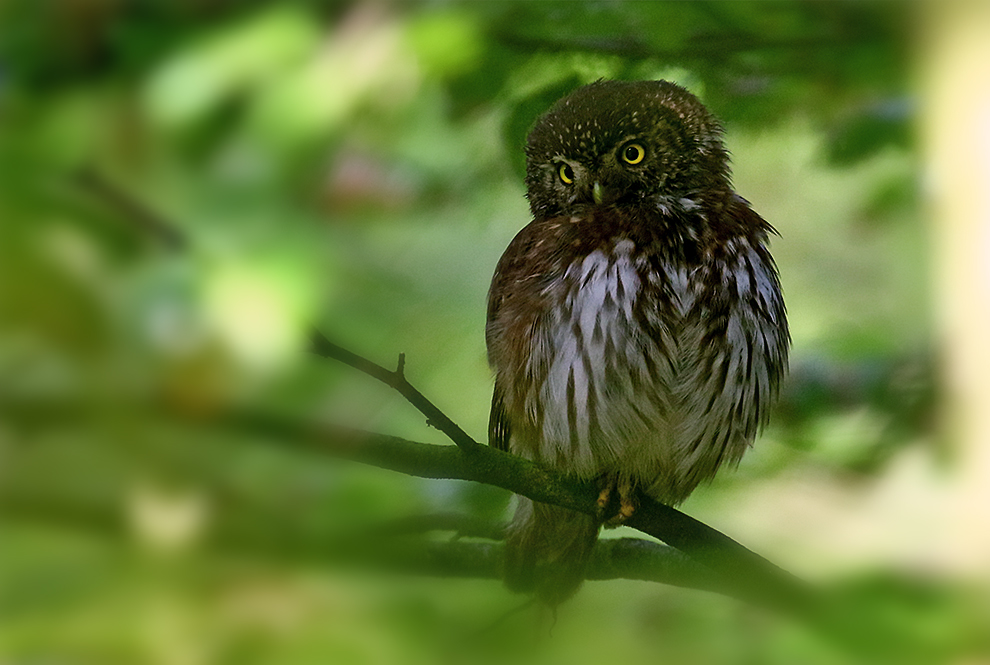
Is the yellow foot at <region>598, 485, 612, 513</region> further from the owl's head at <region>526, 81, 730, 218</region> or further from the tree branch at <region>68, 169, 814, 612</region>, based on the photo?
the owl's head at <region>526, 81, 730, 218</region>

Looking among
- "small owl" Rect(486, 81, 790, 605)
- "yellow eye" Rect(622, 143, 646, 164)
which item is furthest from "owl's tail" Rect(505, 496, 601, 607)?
"yellow eye" Rect(622, 143, 646, 164)

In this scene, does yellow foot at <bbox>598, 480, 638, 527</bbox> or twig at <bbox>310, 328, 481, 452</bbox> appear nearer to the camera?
twig at <bbox>310, 328, 481, 452</bbox>

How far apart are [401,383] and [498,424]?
8.8 inches

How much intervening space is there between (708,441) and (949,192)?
0.31 metres

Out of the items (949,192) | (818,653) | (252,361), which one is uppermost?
(949,192)

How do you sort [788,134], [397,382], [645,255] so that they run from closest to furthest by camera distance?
[397,382]
[645,255]
[788,134]

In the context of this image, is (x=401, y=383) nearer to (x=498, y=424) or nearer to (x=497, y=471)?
(x=497, y=471)

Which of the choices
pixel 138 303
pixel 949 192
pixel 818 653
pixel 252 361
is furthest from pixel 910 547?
pixel 138 303

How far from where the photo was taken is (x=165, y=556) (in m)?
0.78

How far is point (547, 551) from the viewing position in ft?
2.72

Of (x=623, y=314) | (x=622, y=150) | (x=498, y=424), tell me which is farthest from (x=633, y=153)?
(x=498, y=424)

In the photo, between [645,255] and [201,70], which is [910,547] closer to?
[645,255]

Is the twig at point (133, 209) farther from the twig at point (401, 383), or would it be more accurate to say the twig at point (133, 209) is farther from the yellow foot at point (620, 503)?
the yellow foot at point (620, 503)

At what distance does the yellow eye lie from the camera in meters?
0.78
